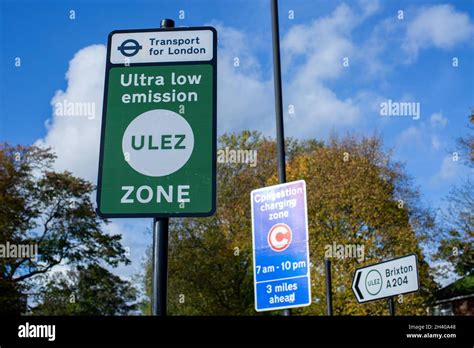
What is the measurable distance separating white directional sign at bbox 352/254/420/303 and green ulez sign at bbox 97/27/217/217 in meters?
6.46

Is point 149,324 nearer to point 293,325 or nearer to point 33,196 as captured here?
point 293,325

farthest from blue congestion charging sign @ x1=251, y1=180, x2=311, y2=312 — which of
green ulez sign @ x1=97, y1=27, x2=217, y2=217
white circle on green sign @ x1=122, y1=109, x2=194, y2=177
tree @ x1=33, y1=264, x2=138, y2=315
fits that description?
tree @ x1=33, y1=264, x2=138, y2=315

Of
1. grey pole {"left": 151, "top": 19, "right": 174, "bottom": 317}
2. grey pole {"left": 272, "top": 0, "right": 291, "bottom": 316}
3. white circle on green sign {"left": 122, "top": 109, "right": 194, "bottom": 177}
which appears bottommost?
grey pole {"left": 151, "top": 19, "right": 174, "bottom": 317}

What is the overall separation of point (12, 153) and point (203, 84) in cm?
2943

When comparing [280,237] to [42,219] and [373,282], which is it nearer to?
[373,282]

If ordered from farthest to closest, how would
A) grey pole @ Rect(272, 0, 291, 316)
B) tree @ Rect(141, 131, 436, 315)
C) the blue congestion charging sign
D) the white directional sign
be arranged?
1. tree @ Rect(141, 131, 436, 315)
2. grey pole @ Rect(272, 0, 291, 316)
3. the white directional sign
4. the blue congestion charging sign

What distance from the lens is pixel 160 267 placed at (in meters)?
3.13

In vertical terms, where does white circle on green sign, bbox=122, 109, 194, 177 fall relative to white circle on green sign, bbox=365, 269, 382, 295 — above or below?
above

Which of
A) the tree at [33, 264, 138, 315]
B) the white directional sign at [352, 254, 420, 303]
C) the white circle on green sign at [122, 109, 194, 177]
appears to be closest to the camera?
the white circle on green sign at [122, 109, 194, 177]

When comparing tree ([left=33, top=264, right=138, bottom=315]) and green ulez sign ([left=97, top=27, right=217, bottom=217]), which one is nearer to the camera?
green ulez sign ([left=97, top=27, right=217, bottom=217])

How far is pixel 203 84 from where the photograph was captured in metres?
3.29

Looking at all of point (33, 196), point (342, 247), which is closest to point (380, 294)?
point (342, 247)

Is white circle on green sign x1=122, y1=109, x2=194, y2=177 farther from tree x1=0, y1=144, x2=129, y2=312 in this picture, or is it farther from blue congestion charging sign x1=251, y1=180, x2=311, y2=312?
tree x1=0, y1=144, x2=129, y2=312

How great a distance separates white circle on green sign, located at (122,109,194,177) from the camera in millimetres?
3162
